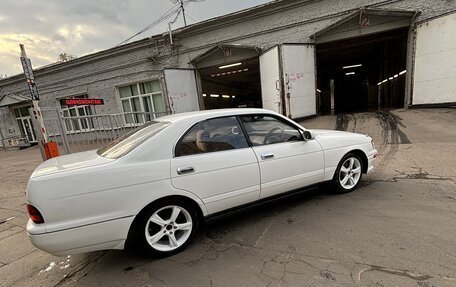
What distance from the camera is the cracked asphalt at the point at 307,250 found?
85.1 inches

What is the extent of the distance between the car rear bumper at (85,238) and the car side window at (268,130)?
1731 mm

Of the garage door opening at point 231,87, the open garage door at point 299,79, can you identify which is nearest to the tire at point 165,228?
the open garage door at point 299,79

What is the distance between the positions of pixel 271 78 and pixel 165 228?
9168 mm

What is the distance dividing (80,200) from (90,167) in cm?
31

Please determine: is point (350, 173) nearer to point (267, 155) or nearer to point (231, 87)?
point (267, 155)

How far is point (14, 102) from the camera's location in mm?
16828

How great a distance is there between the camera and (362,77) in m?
27.4

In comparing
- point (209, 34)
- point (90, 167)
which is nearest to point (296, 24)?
point (209, 34)

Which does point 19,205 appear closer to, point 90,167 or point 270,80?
point 90,167

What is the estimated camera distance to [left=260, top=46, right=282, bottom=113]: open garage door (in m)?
10.1

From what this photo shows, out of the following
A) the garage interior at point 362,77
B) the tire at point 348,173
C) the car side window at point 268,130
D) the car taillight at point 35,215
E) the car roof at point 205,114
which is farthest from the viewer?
the garage interior at point 362,77

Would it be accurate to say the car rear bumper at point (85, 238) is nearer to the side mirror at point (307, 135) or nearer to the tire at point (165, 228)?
the tire at point (165, 228)

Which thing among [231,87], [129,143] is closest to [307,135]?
[129,143]

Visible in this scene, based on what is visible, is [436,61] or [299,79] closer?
[436,61]
